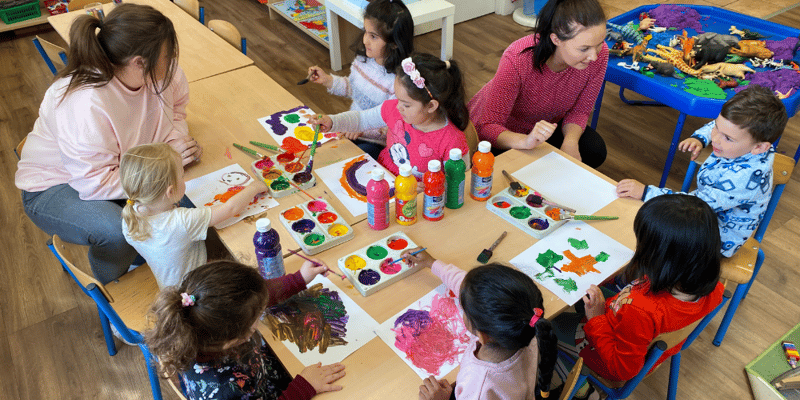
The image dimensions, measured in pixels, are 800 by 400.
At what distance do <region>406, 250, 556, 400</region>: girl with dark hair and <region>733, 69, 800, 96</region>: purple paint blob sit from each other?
194 centimetres

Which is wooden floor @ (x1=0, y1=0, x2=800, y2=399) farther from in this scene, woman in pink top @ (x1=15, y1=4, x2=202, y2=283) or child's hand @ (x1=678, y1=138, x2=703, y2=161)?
child's hand @ (x1=678, y1=138, x2=703, y2=161)

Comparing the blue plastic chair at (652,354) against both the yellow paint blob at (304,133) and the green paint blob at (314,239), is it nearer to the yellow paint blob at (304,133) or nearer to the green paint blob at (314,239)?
the green paint blob at (314,239)

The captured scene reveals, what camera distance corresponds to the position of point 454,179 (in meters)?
1.59

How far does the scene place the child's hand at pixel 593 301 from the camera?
1403 millimetres

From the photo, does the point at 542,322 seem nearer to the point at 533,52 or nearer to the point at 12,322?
the point at 533,52

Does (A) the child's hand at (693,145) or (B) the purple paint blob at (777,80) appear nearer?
(A) the child's hand at (693,145)

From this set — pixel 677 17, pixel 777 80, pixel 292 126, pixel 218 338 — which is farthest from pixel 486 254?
pixel 677 17

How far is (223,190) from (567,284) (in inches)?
44.0

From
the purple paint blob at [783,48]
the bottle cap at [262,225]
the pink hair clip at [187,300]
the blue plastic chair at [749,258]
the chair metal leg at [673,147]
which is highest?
the pink hair clip at [187,300]

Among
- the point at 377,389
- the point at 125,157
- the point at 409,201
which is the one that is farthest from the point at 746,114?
the point at 125,157

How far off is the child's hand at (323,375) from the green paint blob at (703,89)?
2.08m

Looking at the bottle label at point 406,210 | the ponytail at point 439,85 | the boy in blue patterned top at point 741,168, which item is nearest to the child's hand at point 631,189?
the boy in blue patterned top at point 741,168

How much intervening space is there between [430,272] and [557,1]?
1134 mm

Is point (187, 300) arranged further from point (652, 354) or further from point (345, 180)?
point (652, 354)
